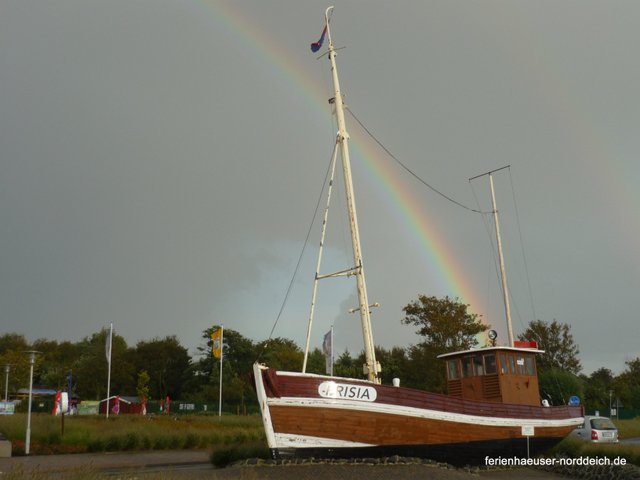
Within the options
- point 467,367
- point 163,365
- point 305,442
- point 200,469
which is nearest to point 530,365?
point 467,367

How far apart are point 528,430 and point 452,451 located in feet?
15.1

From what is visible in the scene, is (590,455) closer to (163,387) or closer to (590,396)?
(590,396)

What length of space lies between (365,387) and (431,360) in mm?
31553

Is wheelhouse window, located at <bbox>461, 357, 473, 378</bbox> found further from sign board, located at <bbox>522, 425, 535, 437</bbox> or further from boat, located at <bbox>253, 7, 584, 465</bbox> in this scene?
sign board, located at <bbox>522, 425, 535, 437</bbox>

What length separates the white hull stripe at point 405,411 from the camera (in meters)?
18.3

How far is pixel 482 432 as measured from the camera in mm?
22438

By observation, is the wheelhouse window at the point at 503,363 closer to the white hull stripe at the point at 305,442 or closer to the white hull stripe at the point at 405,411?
the white hull stripe at the point at 405,411

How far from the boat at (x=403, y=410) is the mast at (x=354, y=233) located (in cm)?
4

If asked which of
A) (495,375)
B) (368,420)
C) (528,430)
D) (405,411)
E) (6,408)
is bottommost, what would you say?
(528,430)

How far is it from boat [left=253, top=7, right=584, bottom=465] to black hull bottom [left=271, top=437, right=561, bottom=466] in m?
0.04

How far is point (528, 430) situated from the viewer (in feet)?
80.6

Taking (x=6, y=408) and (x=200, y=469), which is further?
(x=6, y=408)

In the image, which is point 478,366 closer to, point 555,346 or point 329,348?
point 329,348

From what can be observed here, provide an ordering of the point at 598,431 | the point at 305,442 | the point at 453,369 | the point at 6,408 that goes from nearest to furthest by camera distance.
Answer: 1. the point at 305,442
2. the point at 453,369
3. the point at 598,431
4. the point at 6,408
